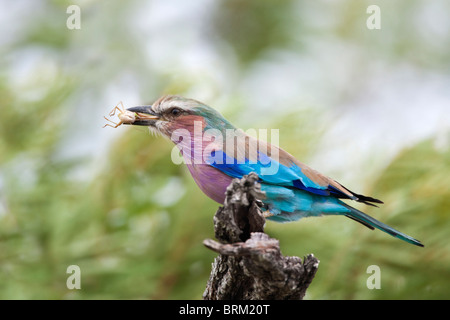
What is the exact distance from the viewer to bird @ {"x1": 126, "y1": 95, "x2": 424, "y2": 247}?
274 cm

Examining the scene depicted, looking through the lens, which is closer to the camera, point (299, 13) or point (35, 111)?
point (35, 111)

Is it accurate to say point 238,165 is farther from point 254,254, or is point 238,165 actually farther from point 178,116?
point 254,254

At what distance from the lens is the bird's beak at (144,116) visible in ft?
9.77

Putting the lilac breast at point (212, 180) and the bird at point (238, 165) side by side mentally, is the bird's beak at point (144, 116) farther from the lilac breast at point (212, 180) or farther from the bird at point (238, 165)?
the lilac breast at point (212, 180)

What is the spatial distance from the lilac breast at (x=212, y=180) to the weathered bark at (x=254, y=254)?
373 millimetres

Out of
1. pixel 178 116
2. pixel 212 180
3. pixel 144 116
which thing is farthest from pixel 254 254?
pixel 144 116

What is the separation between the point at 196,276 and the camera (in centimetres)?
454

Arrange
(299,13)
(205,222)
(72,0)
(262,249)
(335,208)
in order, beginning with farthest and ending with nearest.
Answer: (299,13), (72,0), (205,222), (335,208), (262,249)

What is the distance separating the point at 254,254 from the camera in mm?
2160

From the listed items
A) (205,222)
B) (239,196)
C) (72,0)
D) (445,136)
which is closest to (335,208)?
(239,196)

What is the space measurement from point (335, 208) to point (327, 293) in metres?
1.99

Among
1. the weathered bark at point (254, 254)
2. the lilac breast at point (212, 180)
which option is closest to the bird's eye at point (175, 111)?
the lilac breast at point (212, 180)

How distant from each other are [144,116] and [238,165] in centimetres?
63

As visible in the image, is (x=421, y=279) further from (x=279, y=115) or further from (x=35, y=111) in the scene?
(x=35, y=111)
